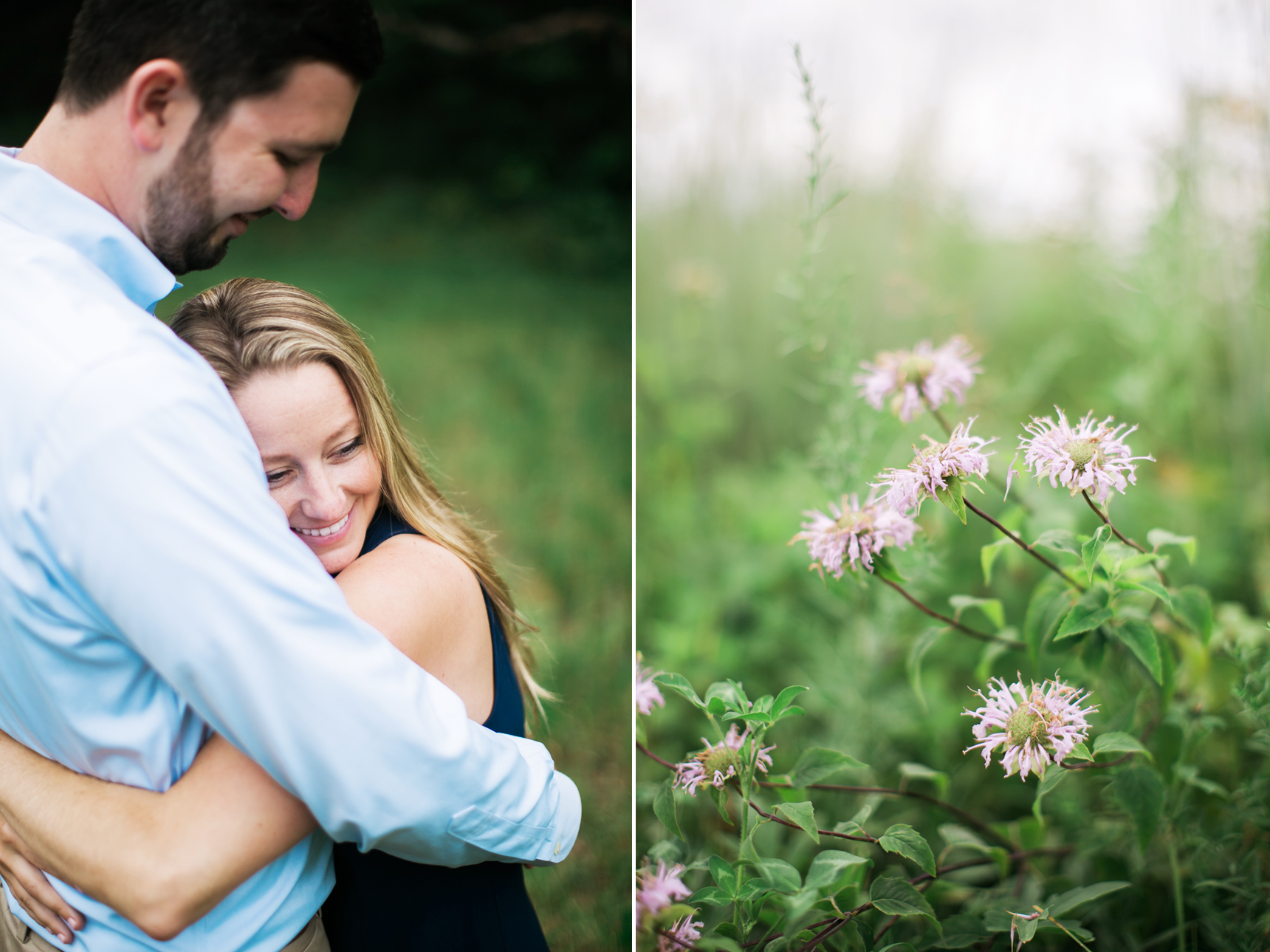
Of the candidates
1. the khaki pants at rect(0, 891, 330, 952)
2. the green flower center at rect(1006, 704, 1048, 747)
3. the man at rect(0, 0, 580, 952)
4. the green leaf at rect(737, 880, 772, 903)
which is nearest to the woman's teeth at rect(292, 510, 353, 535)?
the man at rect(0, 0, 580, 952)

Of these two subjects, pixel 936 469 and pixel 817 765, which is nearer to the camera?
pixel 936 469

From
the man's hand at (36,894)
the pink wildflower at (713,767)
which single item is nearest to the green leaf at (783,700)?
the pink wildflower at (713,767)

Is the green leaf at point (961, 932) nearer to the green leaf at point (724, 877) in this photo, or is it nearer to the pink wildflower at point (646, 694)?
the green leaf at point (724, 877)

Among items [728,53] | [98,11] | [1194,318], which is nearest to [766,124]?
[728,53]

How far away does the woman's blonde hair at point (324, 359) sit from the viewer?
1.12 meters

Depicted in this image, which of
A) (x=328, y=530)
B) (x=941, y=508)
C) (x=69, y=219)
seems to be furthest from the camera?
(x=941, y=508)

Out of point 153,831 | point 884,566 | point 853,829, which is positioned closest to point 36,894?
point 153,831

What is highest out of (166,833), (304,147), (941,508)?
(941,508)

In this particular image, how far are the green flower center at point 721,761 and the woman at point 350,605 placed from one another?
0.32 metres

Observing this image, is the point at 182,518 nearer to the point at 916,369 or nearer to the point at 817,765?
the point at 817,765

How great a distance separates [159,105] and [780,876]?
1.30m

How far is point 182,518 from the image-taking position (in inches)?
29.6

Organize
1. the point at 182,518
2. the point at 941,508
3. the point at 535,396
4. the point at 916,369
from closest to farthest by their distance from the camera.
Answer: the point at 182,518 → the point at 916,369 → the point at 941,508 → the point at 535,396

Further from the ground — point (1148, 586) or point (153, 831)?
point (1148, 586)
